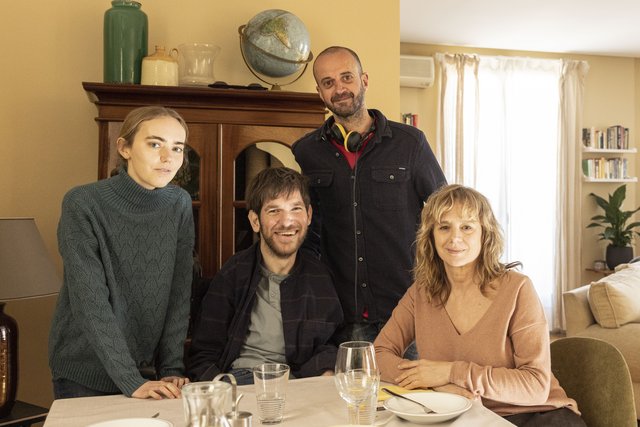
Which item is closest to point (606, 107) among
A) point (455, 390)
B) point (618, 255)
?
point (618, 255)

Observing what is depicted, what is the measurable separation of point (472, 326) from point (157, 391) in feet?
2.76

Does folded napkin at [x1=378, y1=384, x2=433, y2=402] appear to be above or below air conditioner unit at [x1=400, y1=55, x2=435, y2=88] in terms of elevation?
below

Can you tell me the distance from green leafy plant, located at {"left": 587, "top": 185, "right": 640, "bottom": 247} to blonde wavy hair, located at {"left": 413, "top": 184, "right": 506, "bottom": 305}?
5557 mm

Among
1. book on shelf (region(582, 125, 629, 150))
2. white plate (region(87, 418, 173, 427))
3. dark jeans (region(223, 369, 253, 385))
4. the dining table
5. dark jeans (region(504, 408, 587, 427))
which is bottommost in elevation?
dark jeans (region(504, 408, 587, 427))

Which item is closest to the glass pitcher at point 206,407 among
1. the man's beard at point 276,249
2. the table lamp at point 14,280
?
the man's beard at point 276,249

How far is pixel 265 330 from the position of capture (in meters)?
2.11

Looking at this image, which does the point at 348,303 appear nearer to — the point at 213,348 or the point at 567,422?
the point at 213,348

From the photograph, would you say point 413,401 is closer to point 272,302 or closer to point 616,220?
point 272,302

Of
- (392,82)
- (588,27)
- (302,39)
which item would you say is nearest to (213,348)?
(302,39)

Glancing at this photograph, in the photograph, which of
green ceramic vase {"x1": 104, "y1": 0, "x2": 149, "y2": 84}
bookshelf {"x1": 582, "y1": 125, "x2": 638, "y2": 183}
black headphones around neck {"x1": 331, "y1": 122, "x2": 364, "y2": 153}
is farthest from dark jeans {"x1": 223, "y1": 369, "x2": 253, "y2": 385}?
bookshelf {"x1": 582, "y1": 125, "x2": 638, "y2": 183}

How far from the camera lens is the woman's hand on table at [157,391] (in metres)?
1.65

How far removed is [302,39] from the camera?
9.96 ft

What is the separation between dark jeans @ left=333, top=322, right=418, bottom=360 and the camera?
7.63 ft

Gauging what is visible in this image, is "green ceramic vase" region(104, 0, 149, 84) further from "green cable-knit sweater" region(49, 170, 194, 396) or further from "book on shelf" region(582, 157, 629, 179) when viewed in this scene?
"book on shelf" region(582, 157, 629, 179)
